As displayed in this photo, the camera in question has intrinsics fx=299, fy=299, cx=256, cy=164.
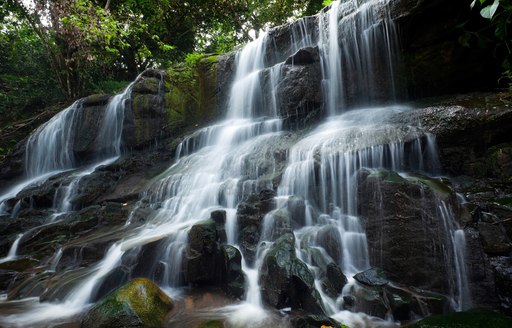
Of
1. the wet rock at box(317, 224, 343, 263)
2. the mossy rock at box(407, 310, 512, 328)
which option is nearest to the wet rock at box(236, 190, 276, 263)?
the wet rock at box(317, 224, 343, 263)

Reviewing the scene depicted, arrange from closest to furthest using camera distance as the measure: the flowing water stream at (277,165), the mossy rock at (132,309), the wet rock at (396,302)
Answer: the mossy rock at (132,309)
the wet rock at (396,302)
the flowing water stream at (277,165)

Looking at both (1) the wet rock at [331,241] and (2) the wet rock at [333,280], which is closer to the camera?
(2) the wet rock at [333,280]

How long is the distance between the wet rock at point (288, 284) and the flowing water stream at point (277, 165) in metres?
0.16

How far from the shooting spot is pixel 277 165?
694 centimetres

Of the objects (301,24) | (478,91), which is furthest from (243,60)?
(478,91)

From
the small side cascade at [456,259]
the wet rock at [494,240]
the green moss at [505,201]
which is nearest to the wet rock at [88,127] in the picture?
the small side cascade at [456,259]

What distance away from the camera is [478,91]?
268 inches

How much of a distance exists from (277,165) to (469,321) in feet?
14.9

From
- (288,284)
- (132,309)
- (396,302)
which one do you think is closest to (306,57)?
(288,284)

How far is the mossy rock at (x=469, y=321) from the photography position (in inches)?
116

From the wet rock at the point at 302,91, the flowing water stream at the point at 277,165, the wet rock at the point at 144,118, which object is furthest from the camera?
the wet rock at the point at 144,118

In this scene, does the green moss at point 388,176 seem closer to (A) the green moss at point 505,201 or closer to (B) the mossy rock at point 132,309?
(A) the green moss at point 505,201

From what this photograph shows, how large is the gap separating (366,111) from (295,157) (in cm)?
294

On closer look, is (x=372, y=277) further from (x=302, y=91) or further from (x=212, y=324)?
(x=302, y=91)
